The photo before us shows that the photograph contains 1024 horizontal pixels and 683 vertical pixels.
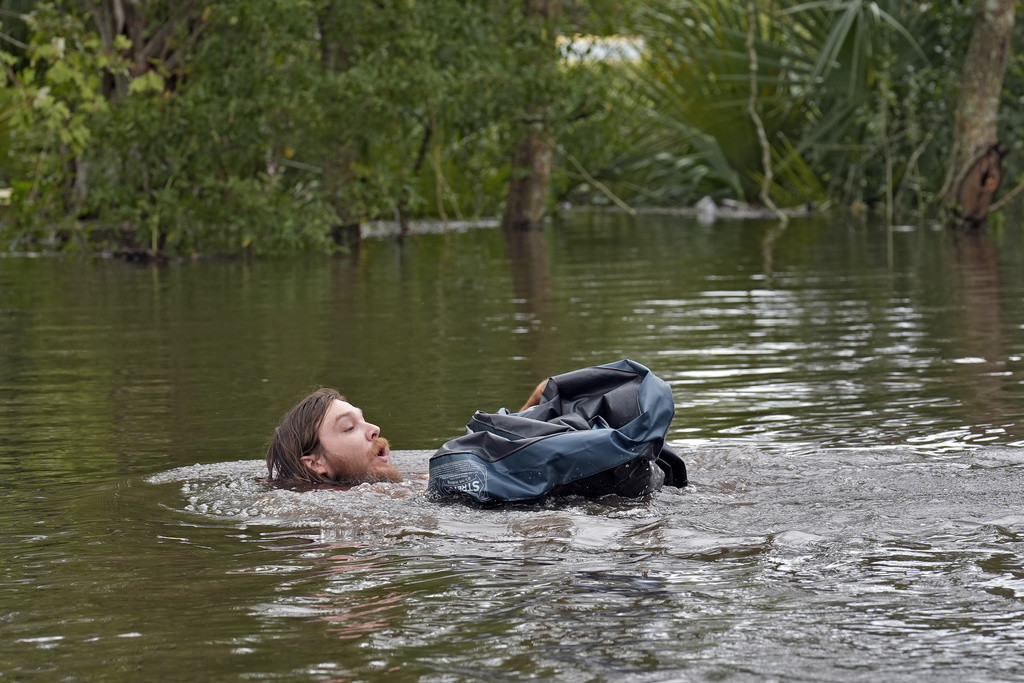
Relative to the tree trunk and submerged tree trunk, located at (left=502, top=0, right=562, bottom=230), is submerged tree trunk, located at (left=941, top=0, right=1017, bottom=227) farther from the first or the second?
the tree trunk

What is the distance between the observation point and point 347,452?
6.33 meters

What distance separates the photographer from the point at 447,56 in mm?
20797

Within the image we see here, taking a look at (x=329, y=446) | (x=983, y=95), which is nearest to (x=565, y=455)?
(x=329, y=446)

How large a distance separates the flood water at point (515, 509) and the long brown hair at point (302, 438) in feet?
0.60

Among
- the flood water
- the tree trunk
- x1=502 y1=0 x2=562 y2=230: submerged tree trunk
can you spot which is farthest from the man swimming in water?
the tree trunk

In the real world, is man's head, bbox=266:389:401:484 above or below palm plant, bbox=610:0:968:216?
below

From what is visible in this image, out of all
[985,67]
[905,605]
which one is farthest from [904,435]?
[985,67]

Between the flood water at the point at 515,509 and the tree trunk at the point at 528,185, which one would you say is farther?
the tree trunk at the point at 528,185

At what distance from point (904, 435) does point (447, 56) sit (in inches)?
563

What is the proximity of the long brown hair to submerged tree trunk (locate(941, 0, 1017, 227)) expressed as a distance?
14.8 m

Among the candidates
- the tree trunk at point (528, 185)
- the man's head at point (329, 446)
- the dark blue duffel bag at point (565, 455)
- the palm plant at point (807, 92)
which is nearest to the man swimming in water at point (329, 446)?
the man's head at point (329, 446)

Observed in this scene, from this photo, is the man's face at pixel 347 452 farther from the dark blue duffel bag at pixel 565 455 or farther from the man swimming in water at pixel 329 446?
the dark blue duffel bag at pixel 565 455

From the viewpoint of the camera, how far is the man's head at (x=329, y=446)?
633 cm

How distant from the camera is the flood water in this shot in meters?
4.22
